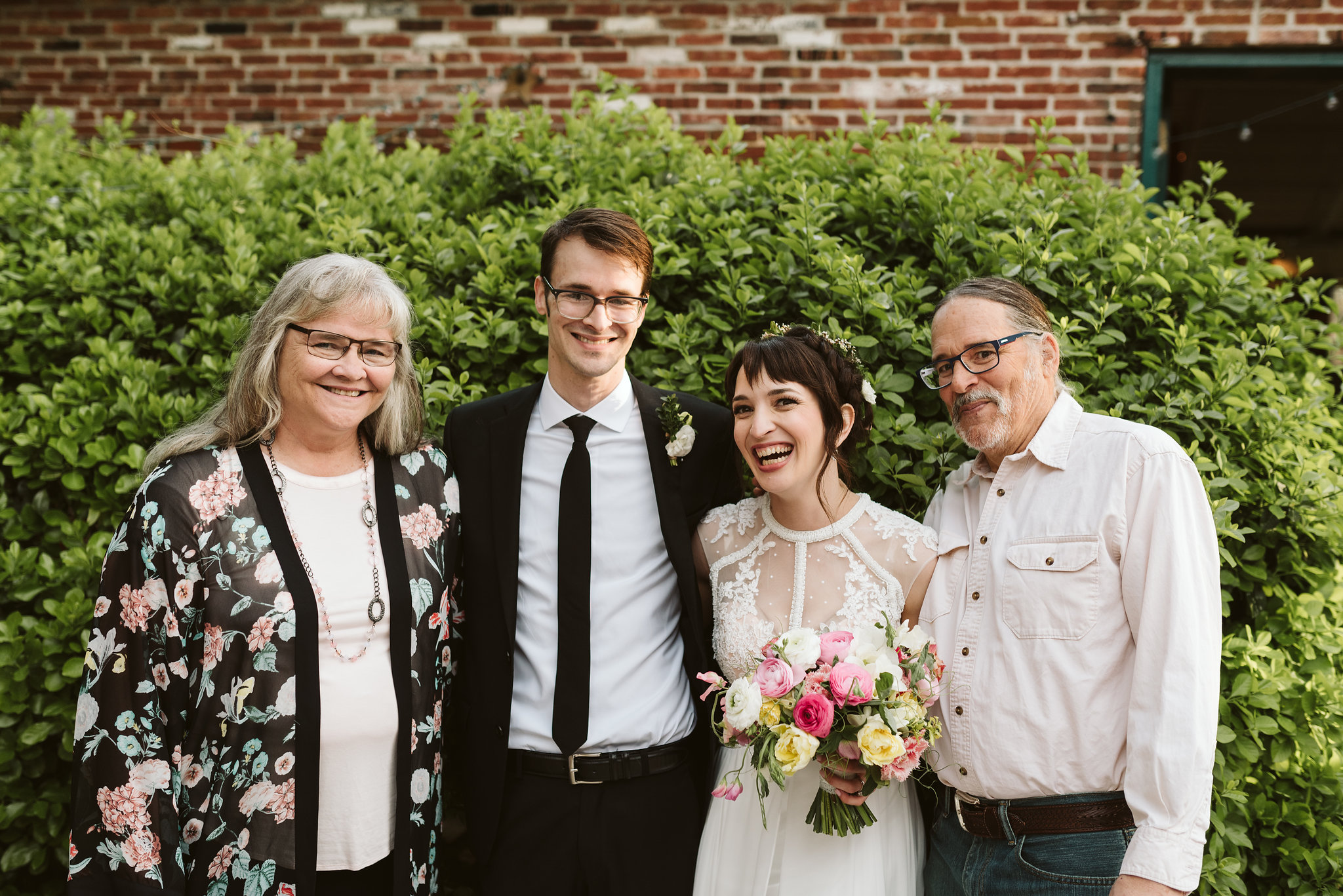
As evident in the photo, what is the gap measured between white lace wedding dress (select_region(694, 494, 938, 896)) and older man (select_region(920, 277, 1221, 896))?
12 centimetres

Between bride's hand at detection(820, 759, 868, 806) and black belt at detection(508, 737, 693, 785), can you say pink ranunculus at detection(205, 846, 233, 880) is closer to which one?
black belt at detection(508, 737, 693, 785)

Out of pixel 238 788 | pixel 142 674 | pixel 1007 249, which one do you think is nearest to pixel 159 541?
pixel 142 674

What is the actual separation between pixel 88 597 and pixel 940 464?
308 centimetres

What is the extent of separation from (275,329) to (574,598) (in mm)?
1153

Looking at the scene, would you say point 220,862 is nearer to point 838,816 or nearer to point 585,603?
point 585,603

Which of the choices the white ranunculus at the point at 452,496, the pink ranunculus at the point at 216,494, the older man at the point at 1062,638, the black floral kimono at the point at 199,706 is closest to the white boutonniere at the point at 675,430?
the white ranunculus at the point at 452,496

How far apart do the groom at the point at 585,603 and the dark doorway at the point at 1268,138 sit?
4.26 metres

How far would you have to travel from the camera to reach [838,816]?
238 centimetres

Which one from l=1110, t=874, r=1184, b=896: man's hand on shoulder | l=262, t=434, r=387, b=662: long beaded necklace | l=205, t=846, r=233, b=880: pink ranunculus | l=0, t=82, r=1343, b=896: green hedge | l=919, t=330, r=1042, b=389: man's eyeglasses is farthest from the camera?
l=0, t=82, r=1343, b=896: green hedge

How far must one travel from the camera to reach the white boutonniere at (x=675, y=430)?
279 centimetres

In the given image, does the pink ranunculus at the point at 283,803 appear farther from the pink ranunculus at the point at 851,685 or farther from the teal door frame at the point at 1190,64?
the teal door frame at the point at 1190,64

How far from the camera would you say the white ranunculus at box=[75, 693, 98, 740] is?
223 cm

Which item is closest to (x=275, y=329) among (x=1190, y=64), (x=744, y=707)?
(x=744, y=707)

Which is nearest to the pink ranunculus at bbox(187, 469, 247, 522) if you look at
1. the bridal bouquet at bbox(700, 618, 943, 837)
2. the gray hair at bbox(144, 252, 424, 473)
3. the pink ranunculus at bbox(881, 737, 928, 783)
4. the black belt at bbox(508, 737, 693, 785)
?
the gray hair at bbox(144, 252, 424, 473)
